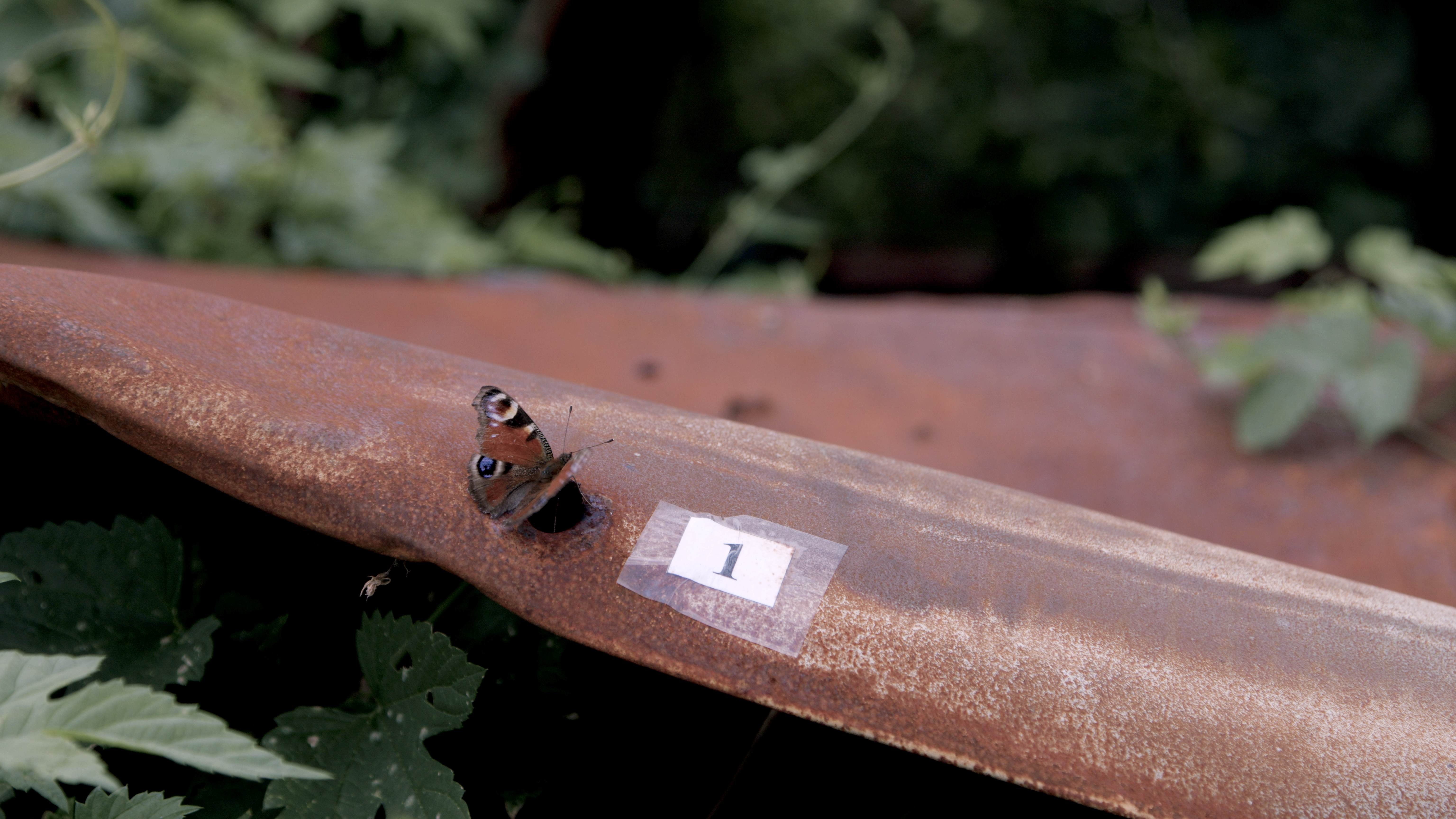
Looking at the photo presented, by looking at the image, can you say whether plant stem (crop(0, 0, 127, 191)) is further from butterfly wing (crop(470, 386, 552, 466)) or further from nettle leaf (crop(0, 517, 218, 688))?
butterfly wing (crop(470, 386, 552, 466))

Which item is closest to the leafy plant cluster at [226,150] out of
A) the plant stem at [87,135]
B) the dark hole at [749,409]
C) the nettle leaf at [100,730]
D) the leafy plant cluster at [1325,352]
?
the plant stem at [87,135]

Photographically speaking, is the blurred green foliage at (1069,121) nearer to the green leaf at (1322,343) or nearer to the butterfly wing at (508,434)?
the green leaf at (1322,343)

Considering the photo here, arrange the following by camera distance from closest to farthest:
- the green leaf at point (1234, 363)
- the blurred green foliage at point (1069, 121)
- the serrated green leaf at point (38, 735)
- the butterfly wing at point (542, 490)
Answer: the serrated green leaf at point (38, 735), the butterfly wing at point (542, 490), the green leaf at point (1234, 363), the blurred green foliage at point (1069, 121)

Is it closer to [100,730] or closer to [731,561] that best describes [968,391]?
[731,561]

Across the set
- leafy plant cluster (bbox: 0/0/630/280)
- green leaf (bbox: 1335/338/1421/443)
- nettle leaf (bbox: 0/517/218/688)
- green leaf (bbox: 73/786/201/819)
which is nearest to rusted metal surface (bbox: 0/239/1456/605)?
green leaf (bbox: 1335/338/1421/443)

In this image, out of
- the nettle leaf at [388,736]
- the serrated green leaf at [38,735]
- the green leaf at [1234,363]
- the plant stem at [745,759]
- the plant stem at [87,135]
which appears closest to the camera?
the serrated green leaf at [38,735]

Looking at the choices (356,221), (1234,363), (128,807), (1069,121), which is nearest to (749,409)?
(1234,363)

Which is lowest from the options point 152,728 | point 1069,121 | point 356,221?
point 1069,121
